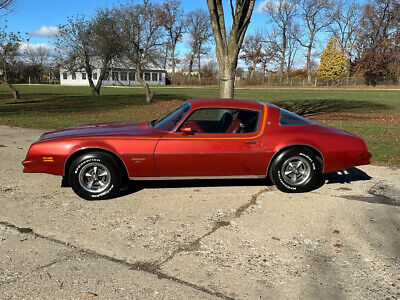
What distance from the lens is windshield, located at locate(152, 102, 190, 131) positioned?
15.6 feet

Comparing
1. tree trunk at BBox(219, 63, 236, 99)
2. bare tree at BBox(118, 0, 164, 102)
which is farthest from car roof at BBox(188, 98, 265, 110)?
bare tree at BBox(118, 0, 164, 102)

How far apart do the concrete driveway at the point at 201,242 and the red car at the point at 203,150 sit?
324 millimetres

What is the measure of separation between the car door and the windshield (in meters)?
0.12

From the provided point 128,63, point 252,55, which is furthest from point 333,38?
point 128,63

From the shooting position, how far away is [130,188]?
203 inches

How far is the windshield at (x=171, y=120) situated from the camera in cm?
477

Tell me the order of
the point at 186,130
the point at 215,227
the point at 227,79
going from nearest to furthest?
the point at 215,227 → the point at 186,130 → the point at 227,79

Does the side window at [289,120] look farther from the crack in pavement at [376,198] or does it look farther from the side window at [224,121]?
the crack in pavement at [376,198]

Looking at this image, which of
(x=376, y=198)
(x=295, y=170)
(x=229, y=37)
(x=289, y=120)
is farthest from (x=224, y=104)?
(x=229, y=37)

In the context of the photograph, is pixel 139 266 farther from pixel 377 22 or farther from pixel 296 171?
pixel 377 22

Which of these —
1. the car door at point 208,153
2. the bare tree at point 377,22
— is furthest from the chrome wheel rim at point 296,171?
the bare tree at point 377,22

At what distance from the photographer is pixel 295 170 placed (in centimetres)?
492

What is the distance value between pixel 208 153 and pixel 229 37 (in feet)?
24.6

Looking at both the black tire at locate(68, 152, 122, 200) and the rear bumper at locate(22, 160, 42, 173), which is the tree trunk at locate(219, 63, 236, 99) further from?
the rear bumper at locate(22, 160, 42, 173)
